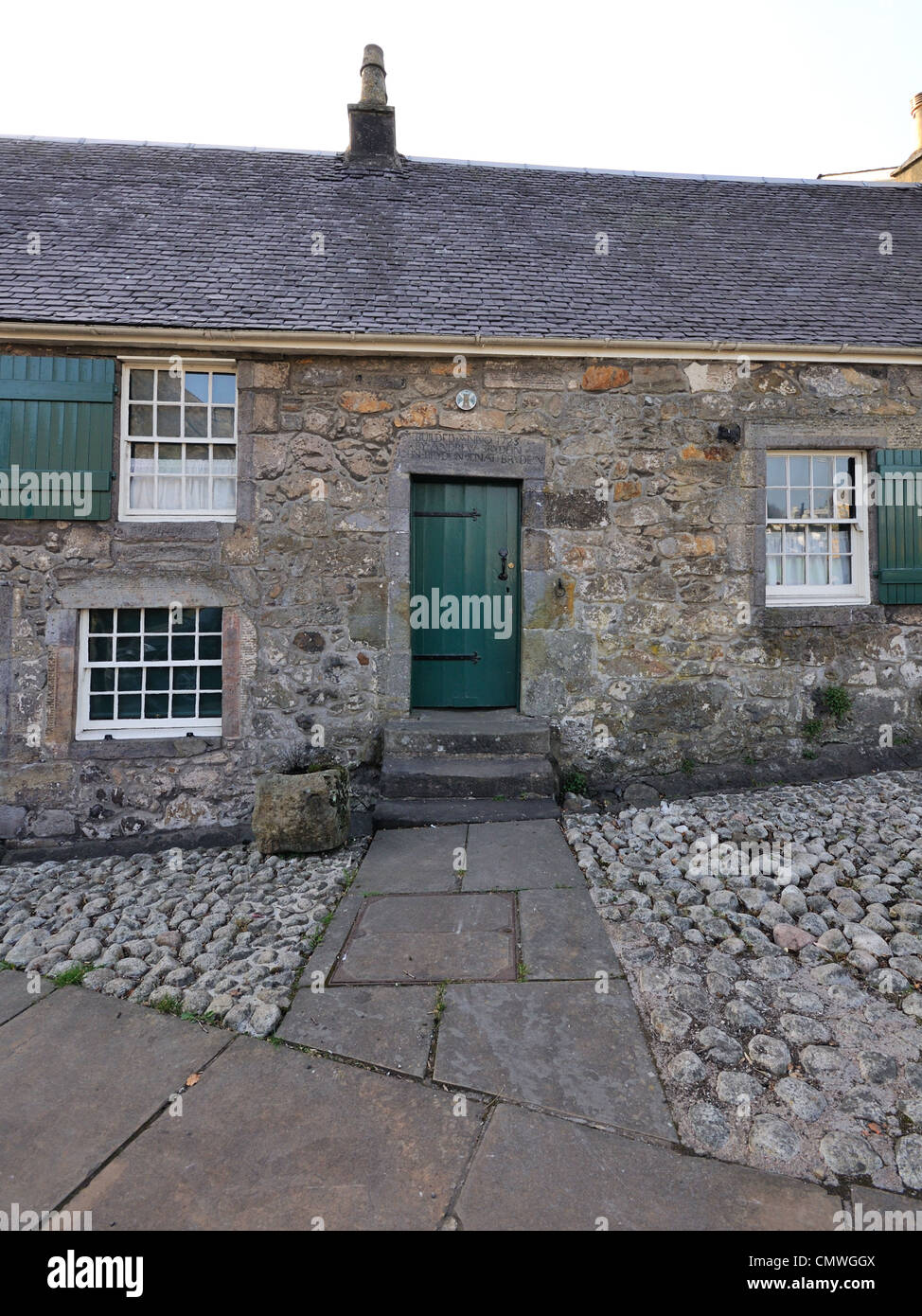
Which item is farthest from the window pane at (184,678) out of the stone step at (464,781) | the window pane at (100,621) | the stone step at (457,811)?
the stone step at (457,811)

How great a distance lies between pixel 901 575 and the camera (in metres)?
5.75

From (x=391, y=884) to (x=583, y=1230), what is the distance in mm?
2273

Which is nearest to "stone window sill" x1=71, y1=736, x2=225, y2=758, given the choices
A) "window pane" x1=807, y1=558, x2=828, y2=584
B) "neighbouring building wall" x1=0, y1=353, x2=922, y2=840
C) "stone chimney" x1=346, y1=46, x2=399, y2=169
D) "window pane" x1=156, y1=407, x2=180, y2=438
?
"neighbouring building wall" x1=0, y1=353, x2=922, y2=840

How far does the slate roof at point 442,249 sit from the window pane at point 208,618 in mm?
2227

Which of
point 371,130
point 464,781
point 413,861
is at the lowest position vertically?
point 413,861

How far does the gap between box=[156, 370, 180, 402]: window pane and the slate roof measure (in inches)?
17.3

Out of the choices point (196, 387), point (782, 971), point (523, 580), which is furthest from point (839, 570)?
point (196, 387)

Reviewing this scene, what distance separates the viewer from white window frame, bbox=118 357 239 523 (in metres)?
5.20

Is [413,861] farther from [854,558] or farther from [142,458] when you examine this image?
[854,558]

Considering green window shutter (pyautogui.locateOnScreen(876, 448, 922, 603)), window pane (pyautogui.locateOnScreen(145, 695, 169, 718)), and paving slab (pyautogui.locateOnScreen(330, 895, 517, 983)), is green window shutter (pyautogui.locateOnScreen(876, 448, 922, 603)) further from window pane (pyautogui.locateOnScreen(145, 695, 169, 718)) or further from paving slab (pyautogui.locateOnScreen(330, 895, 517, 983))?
window pane (pyautogui.locateOnScreen(145, 695, 169, 718))

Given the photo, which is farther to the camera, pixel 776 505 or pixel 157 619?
pixel 776 505

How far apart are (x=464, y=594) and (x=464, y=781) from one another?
1.68 metres

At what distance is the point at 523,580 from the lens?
215 inches

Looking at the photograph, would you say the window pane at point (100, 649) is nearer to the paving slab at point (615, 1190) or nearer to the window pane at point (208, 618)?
the window pane at point (208, 618)
